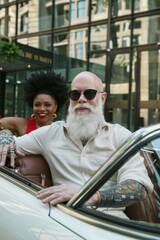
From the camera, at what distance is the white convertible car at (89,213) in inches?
64.3

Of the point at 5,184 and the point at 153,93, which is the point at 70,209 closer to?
the point at 5,184

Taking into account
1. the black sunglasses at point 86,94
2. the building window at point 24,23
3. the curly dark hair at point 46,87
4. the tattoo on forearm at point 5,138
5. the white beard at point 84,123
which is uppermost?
the building window at point 24,23

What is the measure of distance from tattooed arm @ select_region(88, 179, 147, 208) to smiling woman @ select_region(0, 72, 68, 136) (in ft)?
7.56

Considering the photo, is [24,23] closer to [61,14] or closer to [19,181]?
[61,14]

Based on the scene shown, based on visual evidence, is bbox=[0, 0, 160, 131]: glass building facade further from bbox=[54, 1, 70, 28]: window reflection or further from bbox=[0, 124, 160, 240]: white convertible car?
bbox=[0, 124, 160, 240]: white convertible car

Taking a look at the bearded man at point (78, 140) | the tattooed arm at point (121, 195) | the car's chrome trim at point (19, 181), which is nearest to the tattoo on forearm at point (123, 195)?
the tattooed arm at point (121, 195)

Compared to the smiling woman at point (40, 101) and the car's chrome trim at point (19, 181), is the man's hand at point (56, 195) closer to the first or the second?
the car's chrome trim at point (19, 181)

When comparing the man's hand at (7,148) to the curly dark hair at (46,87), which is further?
the curly dark hair at (46,87)

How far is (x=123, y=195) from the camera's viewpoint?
6.49 feet

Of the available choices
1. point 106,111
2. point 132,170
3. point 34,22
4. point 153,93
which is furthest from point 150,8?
point 132,170

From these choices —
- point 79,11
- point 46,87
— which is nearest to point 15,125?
point 46,87

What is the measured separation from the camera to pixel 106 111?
13.9m

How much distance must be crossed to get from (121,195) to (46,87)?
2874mm

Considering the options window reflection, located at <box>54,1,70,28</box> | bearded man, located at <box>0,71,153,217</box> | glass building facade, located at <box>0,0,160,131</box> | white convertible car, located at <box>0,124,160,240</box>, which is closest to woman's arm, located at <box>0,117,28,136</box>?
bearded man, located at <box>0,71,153,217</box>
